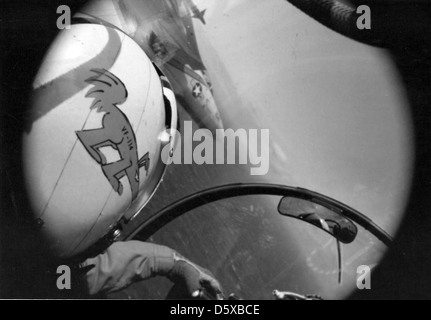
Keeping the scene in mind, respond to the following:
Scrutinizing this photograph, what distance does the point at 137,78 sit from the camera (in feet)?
7.33

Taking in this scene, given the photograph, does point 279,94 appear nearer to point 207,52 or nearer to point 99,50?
point 207,52

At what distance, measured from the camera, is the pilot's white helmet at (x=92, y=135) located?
2180 mm

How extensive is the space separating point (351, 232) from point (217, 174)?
53 cm

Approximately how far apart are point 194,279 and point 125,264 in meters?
0.25

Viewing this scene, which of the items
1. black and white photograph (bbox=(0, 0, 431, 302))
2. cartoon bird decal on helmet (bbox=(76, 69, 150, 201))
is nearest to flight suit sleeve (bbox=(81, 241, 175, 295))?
black and white photograph (bbox=(0, 0, 431, 302))

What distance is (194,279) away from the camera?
229 cm

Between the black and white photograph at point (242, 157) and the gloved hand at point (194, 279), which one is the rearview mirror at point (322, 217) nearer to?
the black and white photograph at point (242, 157)

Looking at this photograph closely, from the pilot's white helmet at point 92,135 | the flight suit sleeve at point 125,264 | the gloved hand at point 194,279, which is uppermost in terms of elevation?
the pilot's white helmet at point 92,135

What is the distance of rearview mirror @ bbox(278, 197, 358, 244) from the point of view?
2307mm

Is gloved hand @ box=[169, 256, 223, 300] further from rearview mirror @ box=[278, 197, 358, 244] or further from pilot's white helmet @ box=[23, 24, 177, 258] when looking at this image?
rearview mirror @ box=[278, 197, 358, 244]

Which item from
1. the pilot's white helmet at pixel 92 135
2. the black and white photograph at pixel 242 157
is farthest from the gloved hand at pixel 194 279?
the pilot's white helmet at pixel 92 135

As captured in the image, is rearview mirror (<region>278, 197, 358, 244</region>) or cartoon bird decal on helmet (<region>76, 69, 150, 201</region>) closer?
cartoon bird decal on helmet (<region>76, 69, 150, 201</region>)

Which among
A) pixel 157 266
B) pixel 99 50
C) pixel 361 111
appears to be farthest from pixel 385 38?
pixel 157 266

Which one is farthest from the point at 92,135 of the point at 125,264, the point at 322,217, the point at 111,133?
the point at 322,217
